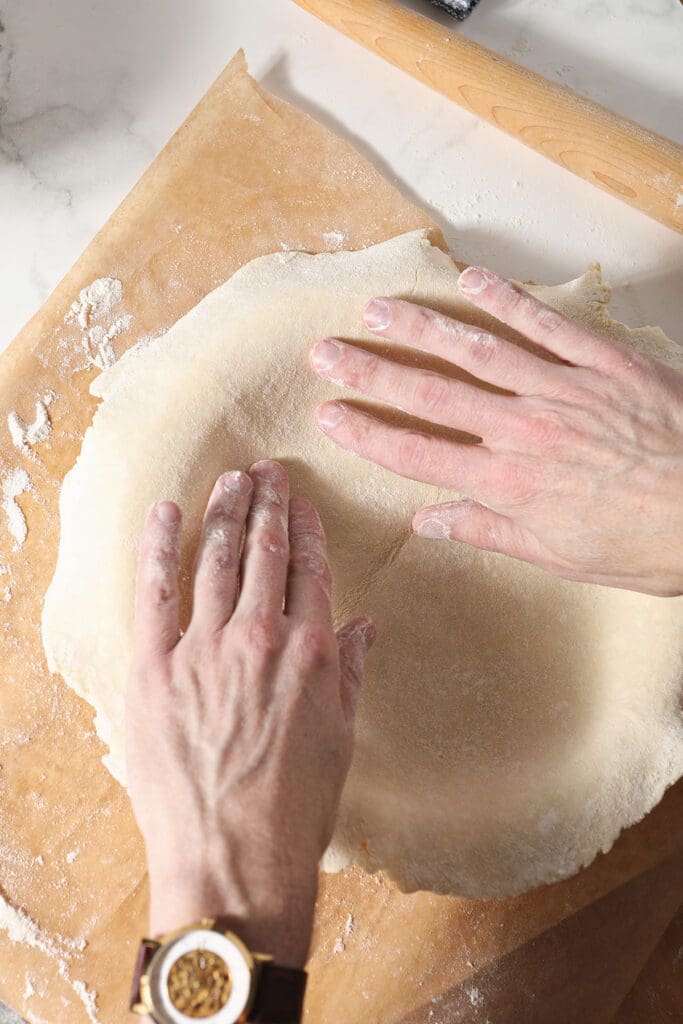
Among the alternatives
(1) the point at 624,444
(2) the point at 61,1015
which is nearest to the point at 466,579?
(1) the point at 624,444

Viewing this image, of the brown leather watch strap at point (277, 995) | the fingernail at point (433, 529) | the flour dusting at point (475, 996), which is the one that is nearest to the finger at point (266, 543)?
the fingernail at point (433, 529)

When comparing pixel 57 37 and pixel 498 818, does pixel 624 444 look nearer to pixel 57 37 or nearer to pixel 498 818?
pixel 498 818

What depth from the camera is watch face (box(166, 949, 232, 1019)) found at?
939 millimetres

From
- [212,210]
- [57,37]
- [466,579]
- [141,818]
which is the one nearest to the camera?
[141,818]

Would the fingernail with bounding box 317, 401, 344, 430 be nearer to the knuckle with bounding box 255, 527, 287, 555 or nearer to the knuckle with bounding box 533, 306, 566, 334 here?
the knuckle with bounding box 255, 527, 287, 555

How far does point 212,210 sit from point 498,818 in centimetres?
119

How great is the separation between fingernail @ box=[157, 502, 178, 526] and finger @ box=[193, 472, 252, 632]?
51mm

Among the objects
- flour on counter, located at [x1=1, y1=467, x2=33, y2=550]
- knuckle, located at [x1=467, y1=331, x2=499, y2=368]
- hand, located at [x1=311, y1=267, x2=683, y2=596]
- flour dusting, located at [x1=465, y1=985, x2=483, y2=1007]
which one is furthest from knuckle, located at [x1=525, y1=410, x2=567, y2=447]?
flour dusting, located at [x1=465, y1=985, x2=483, y2=1007]

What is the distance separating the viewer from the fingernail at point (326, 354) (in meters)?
1.27

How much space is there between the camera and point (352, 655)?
1.21 m

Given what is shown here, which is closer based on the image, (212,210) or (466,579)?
(466,579)

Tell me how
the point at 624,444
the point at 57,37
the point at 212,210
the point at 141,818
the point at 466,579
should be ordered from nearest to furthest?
the point at 141,818 < the point at 624,444 < the point at 466,579 < the point at 212,210 < the point at 57,37

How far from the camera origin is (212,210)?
1577 millimetres

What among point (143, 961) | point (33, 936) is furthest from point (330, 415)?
point (33, 936)
